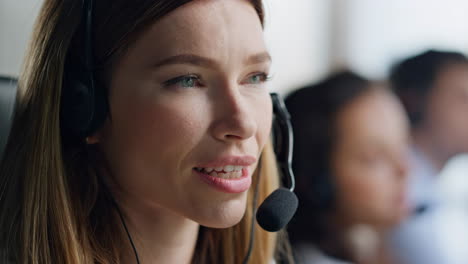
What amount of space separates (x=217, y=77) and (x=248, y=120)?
85 millimetres

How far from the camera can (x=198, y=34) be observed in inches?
33.2

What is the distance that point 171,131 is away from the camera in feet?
2.77

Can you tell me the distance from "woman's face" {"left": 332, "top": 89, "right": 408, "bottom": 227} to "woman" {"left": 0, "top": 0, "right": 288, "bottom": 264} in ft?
3.11

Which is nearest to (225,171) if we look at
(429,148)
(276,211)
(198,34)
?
(276,211)

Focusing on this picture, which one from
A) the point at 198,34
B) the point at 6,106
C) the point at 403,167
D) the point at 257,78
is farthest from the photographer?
the point at 403,167

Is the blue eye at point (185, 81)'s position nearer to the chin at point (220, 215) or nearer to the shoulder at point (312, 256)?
the chin at point (220, 215)

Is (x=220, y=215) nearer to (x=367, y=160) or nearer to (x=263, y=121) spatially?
(x=263, y=121)

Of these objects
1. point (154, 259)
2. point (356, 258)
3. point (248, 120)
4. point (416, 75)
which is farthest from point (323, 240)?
point (248, 120)

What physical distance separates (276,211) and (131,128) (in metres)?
0.27

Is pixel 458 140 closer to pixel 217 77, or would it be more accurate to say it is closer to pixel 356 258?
pixel 356 258

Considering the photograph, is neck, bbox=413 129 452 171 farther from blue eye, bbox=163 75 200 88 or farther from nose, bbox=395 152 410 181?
blue eye, bbox=163 75 200 88

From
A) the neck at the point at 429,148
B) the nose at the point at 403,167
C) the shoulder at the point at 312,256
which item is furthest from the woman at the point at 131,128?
the neck at the point at 429,148

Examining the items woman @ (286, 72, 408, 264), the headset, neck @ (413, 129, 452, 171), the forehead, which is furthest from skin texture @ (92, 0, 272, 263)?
neck @ (413, 129, 452, 171)

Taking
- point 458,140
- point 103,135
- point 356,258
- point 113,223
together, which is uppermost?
point 103,135
